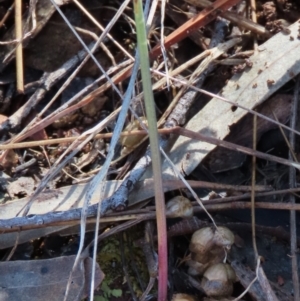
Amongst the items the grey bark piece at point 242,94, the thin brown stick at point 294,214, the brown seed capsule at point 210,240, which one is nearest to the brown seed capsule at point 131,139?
the grey bark piece at point 242,94

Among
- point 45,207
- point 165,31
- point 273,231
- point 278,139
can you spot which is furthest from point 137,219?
point 165,31

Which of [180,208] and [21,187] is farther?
[21,187]

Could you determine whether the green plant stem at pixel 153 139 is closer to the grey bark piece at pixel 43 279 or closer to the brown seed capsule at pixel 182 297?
the brown seed capsule at pixel 182 297

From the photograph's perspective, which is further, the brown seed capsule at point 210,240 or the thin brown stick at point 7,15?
the thin brown stick at point 7,15

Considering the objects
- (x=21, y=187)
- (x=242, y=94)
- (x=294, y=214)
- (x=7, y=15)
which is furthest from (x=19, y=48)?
(x=294, y=214)

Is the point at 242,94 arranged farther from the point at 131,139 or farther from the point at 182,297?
the point at 182,297

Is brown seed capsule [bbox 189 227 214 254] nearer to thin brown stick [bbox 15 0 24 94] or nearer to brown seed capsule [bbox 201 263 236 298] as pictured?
brown seed capsule [bbox 201 263 236 298]

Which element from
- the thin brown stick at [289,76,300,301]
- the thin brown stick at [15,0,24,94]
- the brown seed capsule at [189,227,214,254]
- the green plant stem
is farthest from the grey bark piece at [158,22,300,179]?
the thin brown stick at [15,0,24,94]
